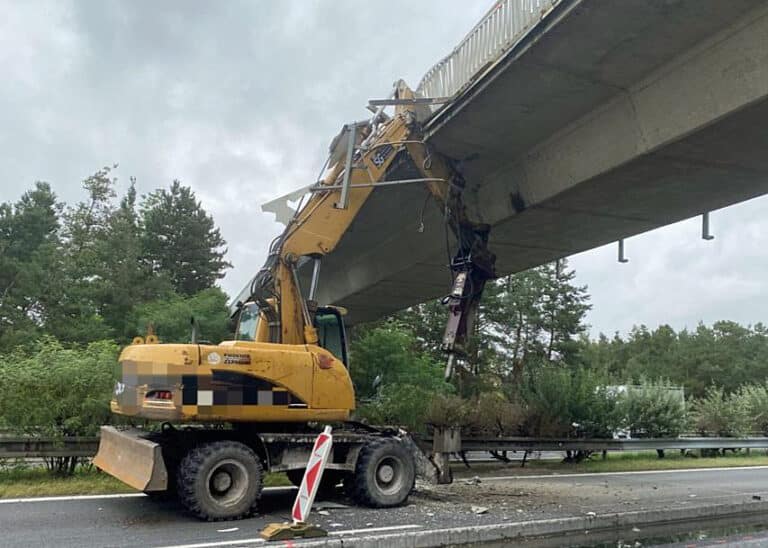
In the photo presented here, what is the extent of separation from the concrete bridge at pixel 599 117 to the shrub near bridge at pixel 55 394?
21.8 feet

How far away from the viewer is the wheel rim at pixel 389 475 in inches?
372

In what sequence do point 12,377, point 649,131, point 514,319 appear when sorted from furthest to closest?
point 514,319 → point 12,377 → point 649,131

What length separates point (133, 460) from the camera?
8555 millimetres

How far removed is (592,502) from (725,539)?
2.34 metres

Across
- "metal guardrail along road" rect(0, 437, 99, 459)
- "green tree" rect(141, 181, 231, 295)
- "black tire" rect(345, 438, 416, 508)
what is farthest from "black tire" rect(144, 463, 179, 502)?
"green tree" rect(141, 181, 231, 295)

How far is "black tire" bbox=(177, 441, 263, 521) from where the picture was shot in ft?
26.4

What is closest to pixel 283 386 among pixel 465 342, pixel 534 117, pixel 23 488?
pixel 465 342

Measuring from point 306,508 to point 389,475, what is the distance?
2.49m

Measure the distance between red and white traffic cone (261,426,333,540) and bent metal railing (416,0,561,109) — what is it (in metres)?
5.80

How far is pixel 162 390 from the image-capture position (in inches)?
326

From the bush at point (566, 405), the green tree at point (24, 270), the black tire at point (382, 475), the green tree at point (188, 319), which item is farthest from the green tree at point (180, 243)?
the black tire at point (382, 475)

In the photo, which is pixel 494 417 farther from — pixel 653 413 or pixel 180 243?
pixel 180 243

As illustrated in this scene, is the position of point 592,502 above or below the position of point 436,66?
below

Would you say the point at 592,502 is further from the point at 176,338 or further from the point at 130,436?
the point at 176,338
